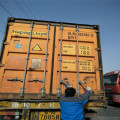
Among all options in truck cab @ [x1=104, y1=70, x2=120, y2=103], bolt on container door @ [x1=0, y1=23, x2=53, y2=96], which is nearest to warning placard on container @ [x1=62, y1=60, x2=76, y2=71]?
bolt on container door @ [x1=0, y1=23, x2=53, y2=96]

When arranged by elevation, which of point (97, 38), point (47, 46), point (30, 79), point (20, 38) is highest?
point (97, 38)

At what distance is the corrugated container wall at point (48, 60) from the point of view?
299 centimetres

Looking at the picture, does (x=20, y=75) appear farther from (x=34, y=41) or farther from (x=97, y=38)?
(x=97, y=38)

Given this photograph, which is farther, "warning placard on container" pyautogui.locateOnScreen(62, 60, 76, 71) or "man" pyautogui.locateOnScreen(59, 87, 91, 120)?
"warning placard on container" pyautogui.locateOnScreen(62, 60, 76, 71)

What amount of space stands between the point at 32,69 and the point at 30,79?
328 millimetres

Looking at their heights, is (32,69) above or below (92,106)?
above

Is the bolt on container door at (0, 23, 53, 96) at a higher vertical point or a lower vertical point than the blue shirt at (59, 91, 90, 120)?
higher

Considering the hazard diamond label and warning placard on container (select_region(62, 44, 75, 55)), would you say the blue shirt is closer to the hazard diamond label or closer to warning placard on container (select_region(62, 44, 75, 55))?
warning placard on container (select_region(62, 44, 75, 55))

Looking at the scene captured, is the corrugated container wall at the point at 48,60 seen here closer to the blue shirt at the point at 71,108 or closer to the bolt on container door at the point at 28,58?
the bolt on container door at the point at 28,58

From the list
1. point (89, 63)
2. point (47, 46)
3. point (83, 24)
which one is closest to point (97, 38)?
point (83, 24)

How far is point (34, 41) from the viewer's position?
346cm

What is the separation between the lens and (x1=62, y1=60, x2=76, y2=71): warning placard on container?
3271 mm

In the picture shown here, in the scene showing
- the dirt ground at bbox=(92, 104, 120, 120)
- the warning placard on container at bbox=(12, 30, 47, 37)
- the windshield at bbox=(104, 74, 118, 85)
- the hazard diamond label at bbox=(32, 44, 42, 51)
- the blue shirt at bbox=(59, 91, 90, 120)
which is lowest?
the dirt ground at bbox=(92, 104, 120, 120)

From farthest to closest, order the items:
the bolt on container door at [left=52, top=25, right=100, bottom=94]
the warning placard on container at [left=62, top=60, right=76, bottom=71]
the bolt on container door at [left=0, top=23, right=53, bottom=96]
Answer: the warning placard on container at [left=62, top=60, right=76, bottom=71], the bolt on container door at [left=52, top=25, right=100, bottom=94], the bolt on container door at [left=0, top=23, right=53, bottom=96]
